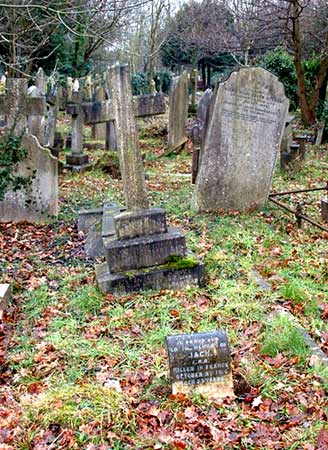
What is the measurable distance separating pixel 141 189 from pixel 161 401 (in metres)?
2.48

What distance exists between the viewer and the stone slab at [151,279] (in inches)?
190

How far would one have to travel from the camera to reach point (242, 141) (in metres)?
7.66

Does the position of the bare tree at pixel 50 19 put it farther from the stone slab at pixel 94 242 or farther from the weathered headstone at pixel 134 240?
the stone slab at pixel 94 242

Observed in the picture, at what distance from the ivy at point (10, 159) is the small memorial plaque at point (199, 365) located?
497cm

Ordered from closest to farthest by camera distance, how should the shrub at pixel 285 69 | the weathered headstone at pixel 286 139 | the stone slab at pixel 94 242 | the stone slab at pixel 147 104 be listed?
the stone slab at pixel 147 104 → the stone slab at pixel 94 242 → the weathered headstone at pixel 286 139 → the shrub at pixel 285 69

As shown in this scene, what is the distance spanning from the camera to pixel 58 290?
5.19 meters

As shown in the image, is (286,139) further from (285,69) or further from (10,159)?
(285,69)

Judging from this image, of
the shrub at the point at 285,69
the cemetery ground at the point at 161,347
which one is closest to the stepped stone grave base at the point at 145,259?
the cemetery ground at the point at 161,347

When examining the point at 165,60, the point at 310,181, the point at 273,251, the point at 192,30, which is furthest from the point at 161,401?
the point at 165,60

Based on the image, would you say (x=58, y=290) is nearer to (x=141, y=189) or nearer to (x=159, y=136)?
(x=141, y=189)

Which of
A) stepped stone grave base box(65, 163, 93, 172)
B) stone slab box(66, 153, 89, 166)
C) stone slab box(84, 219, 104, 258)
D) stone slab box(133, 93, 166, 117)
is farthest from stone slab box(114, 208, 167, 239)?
stone slab box(66, 153, 89, 166)

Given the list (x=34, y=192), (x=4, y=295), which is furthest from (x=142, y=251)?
(x=34, y=192)

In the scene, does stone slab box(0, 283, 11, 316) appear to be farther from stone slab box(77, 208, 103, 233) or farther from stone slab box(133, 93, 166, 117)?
stone slab box(77, 208, 103, 233)

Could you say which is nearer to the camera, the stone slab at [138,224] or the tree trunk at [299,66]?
the stone slab at [138,224]
